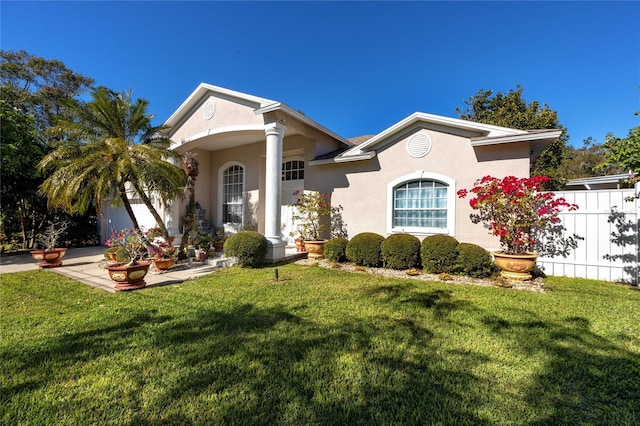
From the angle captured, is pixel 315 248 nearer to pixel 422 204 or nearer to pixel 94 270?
pixel 422 204

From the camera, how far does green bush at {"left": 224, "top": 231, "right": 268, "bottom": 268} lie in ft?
25.7

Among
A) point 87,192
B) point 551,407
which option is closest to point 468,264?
point 551,407

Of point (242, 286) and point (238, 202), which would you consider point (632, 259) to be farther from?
point (238, 202)

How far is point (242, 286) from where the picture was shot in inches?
241

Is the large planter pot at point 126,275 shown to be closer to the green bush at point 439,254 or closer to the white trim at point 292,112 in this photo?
the white trim at point 292,112

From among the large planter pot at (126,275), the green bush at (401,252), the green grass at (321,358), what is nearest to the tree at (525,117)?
the green bush at (401,252)

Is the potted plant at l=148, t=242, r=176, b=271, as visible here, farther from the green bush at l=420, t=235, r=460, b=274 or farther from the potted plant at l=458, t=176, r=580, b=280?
the potted plant at l=458, t=176, r=580, b=280

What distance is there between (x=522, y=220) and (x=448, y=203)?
6.27 feet

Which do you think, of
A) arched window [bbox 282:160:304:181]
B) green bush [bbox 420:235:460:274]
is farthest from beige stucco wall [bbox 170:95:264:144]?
green bush [bbox 420:235:460:274]

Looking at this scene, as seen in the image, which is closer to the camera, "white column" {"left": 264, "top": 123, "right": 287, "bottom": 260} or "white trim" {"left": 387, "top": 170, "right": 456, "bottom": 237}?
"white trim" {"left": 387, "top": 170, "right": 456, "bottom": 237}

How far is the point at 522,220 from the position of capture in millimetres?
6738

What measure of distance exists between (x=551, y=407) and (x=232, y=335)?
136 inches

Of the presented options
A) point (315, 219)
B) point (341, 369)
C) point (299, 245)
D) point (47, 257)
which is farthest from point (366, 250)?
point (47, 257)

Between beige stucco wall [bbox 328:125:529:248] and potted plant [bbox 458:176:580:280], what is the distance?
49 cm
